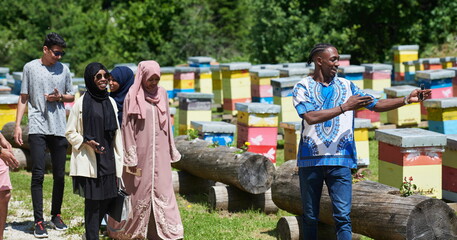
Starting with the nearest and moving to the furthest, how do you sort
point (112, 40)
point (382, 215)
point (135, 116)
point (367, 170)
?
point (382, 215), point (135, 116), point (367, 170), point (112, 40)

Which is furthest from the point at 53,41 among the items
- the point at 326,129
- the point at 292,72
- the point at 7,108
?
the point at 292,72

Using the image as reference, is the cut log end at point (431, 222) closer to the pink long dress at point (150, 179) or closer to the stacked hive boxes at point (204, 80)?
the pink long dress at point (150, 179)

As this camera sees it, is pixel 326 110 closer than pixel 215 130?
Yes

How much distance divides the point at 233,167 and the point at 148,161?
150 cm

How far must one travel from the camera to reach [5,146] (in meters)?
6.07

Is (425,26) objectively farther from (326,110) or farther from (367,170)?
(326,110)

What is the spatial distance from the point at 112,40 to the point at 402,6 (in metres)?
11.1

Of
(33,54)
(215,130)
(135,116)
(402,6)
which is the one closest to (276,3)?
(402,6)

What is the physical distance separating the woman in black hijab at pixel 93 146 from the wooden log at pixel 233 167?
2009mm

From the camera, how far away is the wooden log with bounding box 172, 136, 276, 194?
26.9 feet

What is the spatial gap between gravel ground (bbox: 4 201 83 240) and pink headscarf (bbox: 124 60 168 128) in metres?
1.58

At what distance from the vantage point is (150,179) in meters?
7.04

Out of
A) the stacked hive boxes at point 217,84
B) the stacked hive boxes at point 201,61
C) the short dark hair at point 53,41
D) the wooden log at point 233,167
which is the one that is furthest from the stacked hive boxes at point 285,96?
the stacked hive boxes at point 201,61

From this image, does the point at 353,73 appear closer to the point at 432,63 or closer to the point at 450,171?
the point at 432,63
